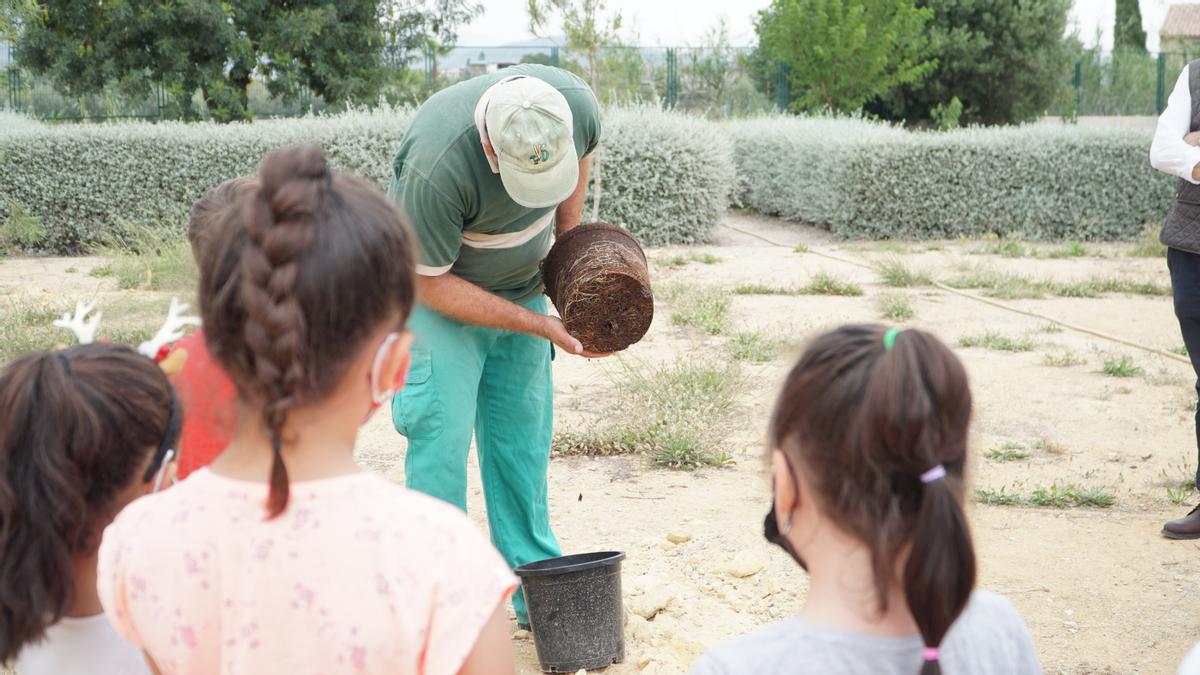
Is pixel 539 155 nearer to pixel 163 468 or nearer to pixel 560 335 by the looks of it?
pixel 560 335

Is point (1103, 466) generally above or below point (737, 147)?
below

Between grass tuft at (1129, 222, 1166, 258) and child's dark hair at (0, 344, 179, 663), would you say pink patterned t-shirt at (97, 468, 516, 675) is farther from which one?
grass tuft at (1129, 222, 1166, 258)

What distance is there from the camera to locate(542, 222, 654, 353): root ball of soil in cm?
289

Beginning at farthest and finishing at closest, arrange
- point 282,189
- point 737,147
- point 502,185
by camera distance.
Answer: point 737,147 < point 502,185 < point 282,189

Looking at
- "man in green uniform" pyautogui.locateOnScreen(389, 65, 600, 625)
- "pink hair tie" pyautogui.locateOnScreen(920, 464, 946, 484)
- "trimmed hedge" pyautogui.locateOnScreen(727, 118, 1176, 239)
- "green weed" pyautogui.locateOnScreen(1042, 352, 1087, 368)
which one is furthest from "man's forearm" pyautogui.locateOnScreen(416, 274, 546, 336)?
"trimmed hedge" pyautogui.locateOnScreen(727, 118, 1176, 239)

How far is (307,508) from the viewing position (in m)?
1.23

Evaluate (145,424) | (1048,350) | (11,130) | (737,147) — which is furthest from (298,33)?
(145,424)

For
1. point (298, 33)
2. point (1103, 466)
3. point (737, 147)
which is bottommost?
point (1103, 466)

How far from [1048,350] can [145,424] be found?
6713 millimetres

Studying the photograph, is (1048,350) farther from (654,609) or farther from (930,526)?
(930,526)

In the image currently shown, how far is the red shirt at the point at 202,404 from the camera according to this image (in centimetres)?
132

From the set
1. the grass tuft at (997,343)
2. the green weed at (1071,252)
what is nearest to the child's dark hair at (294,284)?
the grass tuft at (997,343)

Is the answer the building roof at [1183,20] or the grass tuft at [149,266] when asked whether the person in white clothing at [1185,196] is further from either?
the building roof at [1183,20]

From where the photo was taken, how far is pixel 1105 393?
20.0ft
